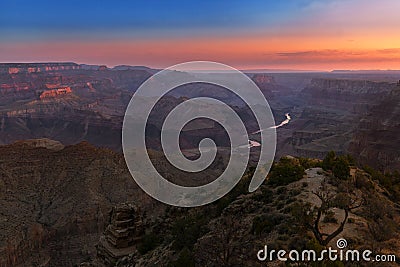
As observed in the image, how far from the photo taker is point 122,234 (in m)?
21.0

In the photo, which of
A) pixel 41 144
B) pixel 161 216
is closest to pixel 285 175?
pixel 161 216

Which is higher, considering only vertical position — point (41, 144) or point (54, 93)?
point (54, 93)

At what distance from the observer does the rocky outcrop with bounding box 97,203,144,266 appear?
2081 centimetres

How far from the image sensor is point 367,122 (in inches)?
2721

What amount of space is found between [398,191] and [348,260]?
33.4ft

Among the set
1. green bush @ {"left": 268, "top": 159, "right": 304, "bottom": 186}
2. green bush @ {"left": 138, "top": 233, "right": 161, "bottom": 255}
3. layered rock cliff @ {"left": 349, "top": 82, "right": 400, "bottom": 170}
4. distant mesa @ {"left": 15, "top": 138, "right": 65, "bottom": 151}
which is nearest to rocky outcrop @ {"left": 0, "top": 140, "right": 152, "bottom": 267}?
distant mesa @ {"left": 15, "top": 138, "right": 65, "bottom": 151}

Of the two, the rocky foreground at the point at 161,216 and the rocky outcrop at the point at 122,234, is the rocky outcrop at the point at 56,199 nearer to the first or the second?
the rocky foreground at the point at 161,216

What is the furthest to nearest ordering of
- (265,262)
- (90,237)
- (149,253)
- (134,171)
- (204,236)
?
1. (134,171)
2. (90,237)
3. (149,253)
4. (204,236)
5. (265,262)

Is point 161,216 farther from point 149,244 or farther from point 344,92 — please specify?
point 344,92

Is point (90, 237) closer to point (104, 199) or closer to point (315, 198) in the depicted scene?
point (104, 199)

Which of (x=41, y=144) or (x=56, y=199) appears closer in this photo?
(x=56, y=199)

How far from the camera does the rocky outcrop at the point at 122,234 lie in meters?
20.8

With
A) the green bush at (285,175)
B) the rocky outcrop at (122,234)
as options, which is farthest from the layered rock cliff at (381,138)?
the rocky outcrop at (122,234)

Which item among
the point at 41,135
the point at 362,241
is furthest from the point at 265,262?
the point at 41,135
